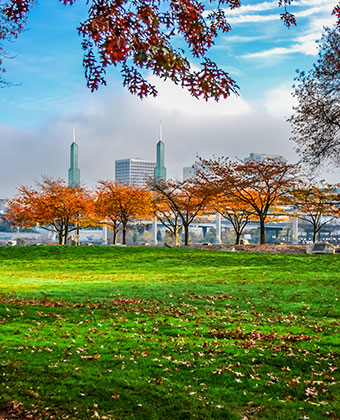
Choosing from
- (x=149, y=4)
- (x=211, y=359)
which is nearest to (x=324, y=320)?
(x=211, y=359)

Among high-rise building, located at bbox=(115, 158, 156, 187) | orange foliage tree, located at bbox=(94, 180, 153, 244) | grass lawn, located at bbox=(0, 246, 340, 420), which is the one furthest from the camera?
high-rise building, located at bbox=(115, 158, 156, 187)

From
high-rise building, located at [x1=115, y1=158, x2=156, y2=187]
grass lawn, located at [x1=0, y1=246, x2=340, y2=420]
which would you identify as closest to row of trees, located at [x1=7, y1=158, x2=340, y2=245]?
grass lawn, located at [x1=0, y1=246, x2=340, y2=420]

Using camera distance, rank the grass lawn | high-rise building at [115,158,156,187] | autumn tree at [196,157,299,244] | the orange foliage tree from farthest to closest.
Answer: high-rise building at [115,158,156,187] < the orange foliage tree < autumn tree at [196,157,299,244] < the grass lawn

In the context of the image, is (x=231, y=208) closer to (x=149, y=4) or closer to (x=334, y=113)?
(x=334, y=113)

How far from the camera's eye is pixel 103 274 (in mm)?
17203

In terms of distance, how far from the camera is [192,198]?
34.4 metres

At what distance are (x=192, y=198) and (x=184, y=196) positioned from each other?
0.70 metres

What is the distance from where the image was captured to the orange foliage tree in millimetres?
35188

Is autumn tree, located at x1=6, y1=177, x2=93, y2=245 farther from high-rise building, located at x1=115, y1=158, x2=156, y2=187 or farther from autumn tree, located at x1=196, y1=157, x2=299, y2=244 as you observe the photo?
high-rise building, located at x1=115, y1=158, x2=156, y2=187

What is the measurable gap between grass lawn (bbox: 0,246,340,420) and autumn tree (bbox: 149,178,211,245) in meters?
19.3

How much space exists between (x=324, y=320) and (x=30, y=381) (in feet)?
19.7

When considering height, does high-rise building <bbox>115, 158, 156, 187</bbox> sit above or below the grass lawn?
above

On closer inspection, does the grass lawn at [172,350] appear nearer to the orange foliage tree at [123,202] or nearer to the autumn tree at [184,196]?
the autumn tree at [184,196]

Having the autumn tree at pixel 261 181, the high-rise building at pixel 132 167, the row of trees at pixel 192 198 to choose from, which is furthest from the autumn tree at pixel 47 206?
the high-rise building at pixel 132 167
